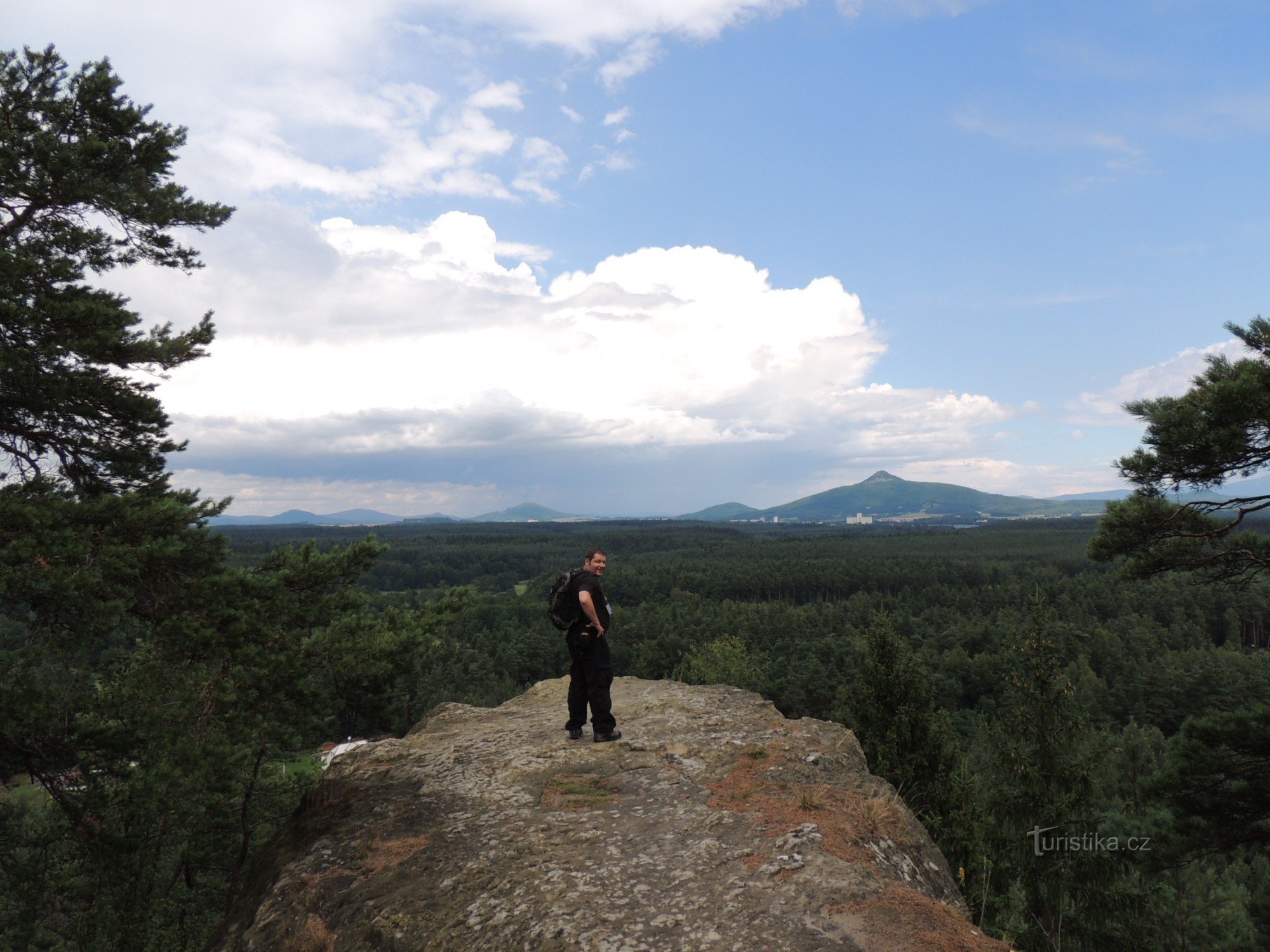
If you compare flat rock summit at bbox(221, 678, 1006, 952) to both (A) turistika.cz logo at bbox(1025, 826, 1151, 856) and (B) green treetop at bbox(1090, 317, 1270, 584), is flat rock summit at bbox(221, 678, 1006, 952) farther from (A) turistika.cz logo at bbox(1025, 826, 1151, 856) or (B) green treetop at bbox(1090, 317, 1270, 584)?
(A) turistika.cz logo at bbox(1025, 826, 1151, 856)

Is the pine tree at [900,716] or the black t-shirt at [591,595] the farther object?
the pine tree at [900,716]

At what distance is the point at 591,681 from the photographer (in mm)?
7844

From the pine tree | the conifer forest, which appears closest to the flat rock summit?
the conifer forest

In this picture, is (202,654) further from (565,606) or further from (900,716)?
(900,716)

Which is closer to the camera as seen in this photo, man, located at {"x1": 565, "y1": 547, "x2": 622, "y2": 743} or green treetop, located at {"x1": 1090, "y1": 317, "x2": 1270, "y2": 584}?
man, located at {"x1": 565, "y1": 547, "x2": 622, "y2": 743}

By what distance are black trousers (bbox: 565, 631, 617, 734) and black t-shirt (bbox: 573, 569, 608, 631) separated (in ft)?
0.54

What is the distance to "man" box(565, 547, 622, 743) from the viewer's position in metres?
7.38

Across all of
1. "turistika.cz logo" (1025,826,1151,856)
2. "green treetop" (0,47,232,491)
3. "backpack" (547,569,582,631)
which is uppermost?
"green treetop" (0,47,232,491)

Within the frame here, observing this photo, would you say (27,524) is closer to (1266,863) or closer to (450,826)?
(450,826)

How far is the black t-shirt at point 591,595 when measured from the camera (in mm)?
7398

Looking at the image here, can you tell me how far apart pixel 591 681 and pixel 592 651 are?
565 millimetres

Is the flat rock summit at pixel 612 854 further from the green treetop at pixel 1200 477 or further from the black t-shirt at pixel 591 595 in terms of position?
the green treetop at pixel 1200 477

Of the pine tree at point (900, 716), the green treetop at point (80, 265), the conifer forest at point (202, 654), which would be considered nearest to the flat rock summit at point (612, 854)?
the conifer forest at point (202, 654)

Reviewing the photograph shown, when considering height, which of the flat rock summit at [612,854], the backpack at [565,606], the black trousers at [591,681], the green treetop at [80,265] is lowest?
the flat rock summit at [612,854]
